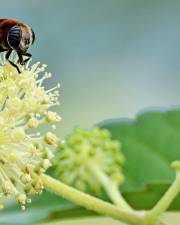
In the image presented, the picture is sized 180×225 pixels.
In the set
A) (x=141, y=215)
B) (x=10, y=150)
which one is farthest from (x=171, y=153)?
(x=10, y=150)

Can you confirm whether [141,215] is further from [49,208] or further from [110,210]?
[49,208]

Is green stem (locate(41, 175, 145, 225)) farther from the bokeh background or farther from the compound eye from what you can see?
the bokeh background

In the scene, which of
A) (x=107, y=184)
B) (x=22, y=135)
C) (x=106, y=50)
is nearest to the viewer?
(x=22, y=135)

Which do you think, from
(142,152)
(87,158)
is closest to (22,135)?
(87,158)

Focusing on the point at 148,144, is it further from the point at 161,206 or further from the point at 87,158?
the point at 161,206

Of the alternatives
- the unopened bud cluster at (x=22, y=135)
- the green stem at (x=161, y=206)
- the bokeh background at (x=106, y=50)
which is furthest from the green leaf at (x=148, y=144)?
the bokeh background at (x=106, y=50)

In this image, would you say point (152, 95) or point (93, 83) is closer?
point (152, 95)

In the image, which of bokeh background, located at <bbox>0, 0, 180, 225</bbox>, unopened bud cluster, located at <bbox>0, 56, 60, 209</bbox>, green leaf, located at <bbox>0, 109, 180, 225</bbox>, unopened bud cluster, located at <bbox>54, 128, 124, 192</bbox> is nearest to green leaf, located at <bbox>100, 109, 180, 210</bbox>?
green leaf, located at <bbox>0, 109, 180, 225</bbox>
